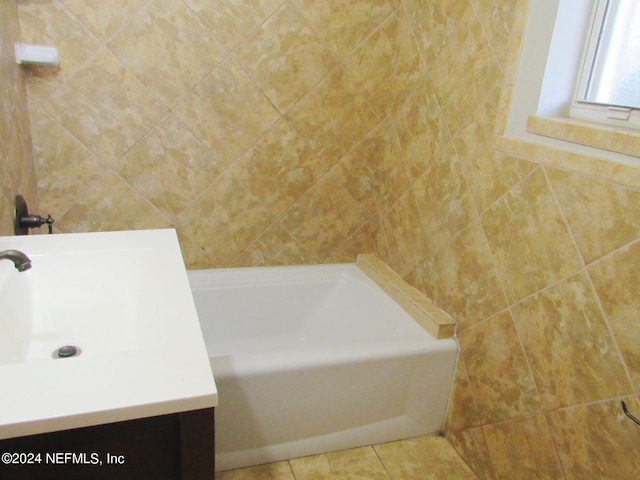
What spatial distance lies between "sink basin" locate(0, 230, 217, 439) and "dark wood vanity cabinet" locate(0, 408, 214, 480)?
3 centimetres

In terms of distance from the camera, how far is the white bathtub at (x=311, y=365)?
4.95 ft

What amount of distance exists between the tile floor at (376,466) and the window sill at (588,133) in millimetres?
1173

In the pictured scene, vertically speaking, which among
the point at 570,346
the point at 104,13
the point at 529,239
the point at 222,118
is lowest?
the point at 570,346

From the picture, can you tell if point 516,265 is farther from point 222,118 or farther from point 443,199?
point 222,118

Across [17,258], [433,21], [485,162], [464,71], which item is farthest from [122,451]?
[433,21]

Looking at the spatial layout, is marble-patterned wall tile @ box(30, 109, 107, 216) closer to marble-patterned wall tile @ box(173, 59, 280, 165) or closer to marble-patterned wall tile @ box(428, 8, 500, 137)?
marble-patterned wall tile @ box(173, 59, 280, 165)

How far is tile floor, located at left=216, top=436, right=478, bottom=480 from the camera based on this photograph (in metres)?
1.57

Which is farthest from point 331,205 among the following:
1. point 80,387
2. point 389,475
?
point 80,387

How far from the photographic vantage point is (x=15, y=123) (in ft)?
4.80

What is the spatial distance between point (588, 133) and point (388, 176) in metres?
1.05

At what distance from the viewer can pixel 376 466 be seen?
163cm

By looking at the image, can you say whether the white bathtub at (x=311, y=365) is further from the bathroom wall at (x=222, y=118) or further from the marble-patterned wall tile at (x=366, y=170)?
the marble-patterned wall tile at (x=366, y=170)

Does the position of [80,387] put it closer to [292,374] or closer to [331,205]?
[292,374]

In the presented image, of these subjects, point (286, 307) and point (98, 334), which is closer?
point (98, 334)
